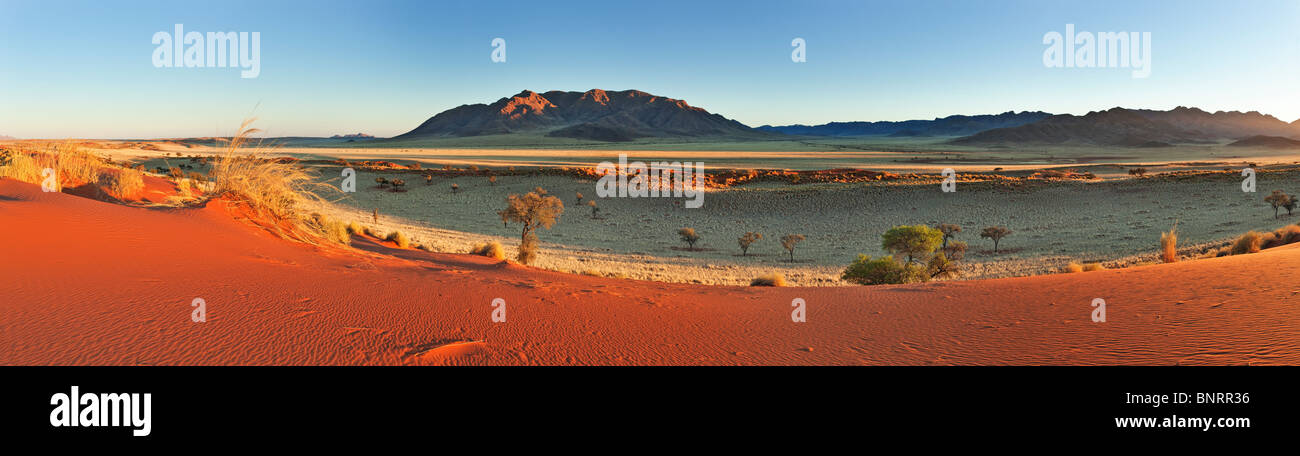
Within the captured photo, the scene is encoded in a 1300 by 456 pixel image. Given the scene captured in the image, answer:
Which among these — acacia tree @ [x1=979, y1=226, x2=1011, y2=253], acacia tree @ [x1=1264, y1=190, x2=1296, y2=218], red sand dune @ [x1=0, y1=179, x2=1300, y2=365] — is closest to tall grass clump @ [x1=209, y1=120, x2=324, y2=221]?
red sand dune @ [x1=0, y1=179, x2=1300, y2=365]

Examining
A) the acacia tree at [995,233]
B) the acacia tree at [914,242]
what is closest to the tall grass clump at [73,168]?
the acacia tree at [914,242]

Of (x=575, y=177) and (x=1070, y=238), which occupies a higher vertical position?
(x=575, y=177)

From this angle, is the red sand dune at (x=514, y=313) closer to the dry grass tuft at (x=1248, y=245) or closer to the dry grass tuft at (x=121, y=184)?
the dry grass tuft at (x=121, y=184)

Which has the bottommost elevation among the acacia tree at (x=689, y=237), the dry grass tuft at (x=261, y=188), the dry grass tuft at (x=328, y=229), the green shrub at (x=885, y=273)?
the green shrub at (x=885, y=273)

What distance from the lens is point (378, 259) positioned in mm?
8031

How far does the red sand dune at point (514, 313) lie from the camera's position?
4031 mm

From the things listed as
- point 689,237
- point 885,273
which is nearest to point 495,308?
point 885,273

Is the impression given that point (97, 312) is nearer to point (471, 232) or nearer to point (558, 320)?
point (558, 320)

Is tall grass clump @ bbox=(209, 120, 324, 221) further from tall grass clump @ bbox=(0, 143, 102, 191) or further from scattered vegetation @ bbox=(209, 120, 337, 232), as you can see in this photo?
tall grass clump @ bbox=(0, 143, 102, 191)

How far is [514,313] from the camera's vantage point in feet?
17.9

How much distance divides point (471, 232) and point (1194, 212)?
131 feet

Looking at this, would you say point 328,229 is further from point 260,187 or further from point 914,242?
point 914,242

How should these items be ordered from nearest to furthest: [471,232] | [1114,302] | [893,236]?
1. [1114,302]
2. [893,236]
3. [471,232]

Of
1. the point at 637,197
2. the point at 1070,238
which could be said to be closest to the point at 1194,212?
the point at 1070,238
